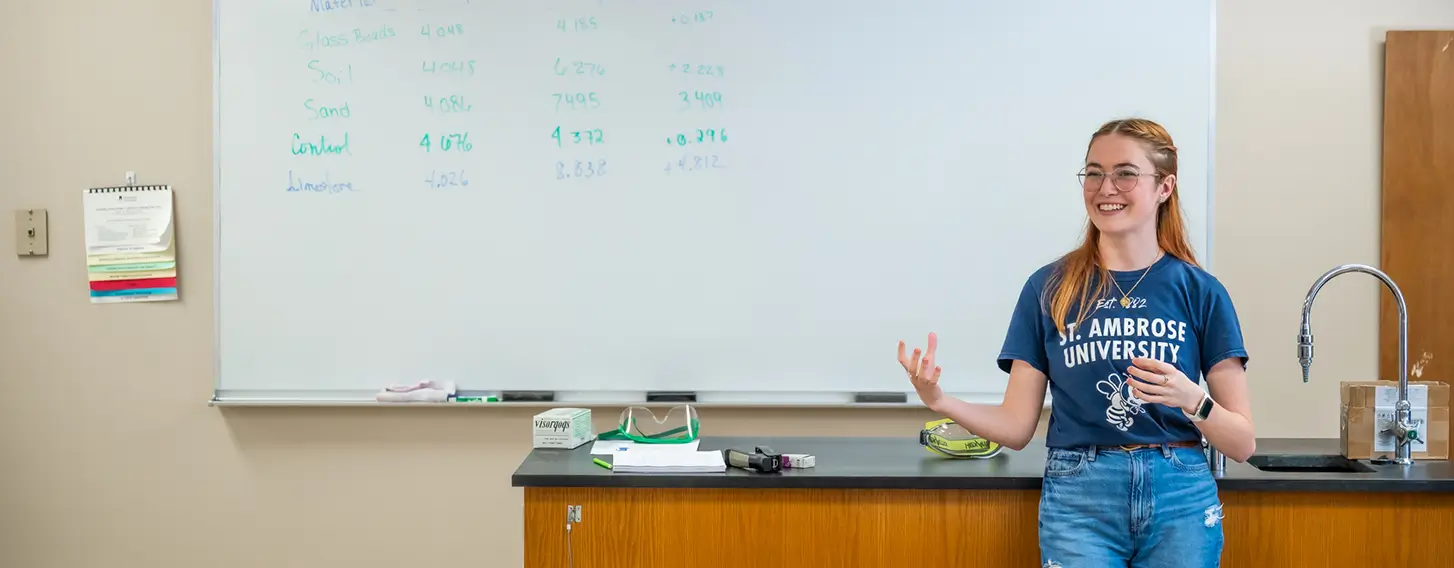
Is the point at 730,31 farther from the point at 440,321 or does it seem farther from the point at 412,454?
the point at 412,454

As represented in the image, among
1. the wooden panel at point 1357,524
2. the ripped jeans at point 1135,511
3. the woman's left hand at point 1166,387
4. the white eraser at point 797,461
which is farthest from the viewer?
the white eraser at point 797,461

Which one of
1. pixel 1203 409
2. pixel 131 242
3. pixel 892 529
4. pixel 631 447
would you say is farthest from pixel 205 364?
pixel 1203 409

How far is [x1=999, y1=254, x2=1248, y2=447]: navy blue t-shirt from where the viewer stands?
153cm

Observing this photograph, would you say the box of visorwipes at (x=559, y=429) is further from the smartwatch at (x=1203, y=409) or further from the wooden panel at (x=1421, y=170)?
the wooden panel at (x=1421, y=170)

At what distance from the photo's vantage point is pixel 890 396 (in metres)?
2.64

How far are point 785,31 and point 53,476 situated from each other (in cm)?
260

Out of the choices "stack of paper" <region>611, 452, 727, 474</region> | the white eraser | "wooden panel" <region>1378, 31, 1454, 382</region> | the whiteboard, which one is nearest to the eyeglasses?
the white eraser

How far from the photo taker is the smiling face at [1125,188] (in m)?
1.59

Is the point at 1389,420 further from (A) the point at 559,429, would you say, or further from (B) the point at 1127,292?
(A) the point at 559,429

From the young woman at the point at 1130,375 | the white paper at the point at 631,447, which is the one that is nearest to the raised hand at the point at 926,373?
the young woman at the point at 1130,375

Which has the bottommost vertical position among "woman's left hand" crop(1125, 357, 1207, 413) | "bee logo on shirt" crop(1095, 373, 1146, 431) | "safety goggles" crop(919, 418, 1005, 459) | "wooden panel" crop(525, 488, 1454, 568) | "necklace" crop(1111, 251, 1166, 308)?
"wooden panel" crop(525, 488, 1454, 568)

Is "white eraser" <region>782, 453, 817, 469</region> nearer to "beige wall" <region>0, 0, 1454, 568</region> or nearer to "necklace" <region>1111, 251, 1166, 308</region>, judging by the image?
"necklace" <region>1111, 251, 1166, 308</region>

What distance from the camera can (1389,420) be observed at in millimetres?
1861

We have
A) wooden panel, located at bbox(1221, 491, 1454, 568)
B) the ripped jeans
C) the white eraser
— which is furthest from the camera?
the white eraser
